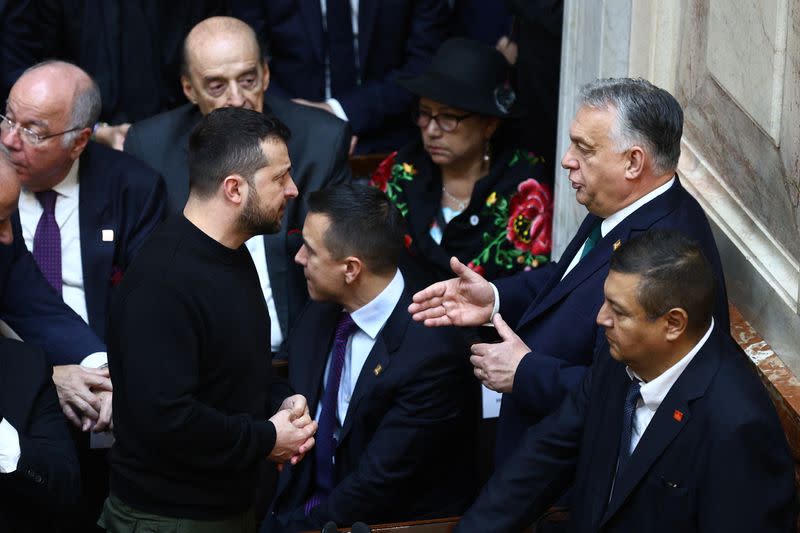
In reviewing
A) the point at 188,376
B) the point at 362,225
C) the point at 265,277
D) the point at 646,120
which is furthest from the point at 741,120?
the point at 265,277

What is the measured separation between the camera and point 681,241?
271 cm

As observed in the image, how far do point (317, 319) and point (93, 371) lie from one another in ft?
2.39

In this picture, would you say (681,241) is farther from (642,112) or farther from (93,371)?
(93,371)

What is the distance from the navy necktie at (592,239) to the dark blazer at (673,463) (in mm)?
539


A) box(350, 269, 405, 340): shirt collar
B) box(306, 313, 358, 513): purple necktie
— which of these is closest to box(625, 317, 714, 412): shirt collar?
box(350, 269, 405, 340): shirt collar

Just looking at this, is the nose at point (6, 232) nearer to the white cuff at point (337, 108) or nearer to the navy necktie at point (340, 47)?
the white cuff at point (337, 108)

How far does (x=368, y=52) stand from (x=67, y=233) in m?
1.68

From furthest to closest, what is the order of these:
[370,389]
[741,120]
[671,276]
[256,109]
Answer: [256,109], [370,389], [741,120], [671,276]

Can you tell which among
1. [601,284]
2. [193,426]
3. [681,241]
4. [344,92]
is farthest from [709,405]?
[344,92]

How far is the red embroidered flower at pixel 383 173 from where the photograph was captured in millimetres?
4871

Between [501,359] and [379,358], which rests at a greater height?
[501,359]

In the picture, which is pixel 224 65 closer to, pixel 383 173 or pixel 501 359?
pixel 383 173

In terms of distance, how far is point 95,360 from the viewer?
12.8 feet

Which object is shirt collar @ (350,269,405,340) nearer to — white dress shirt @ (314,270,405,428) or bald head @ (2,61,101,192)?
white dress shirt @ (314,270,405,428)
